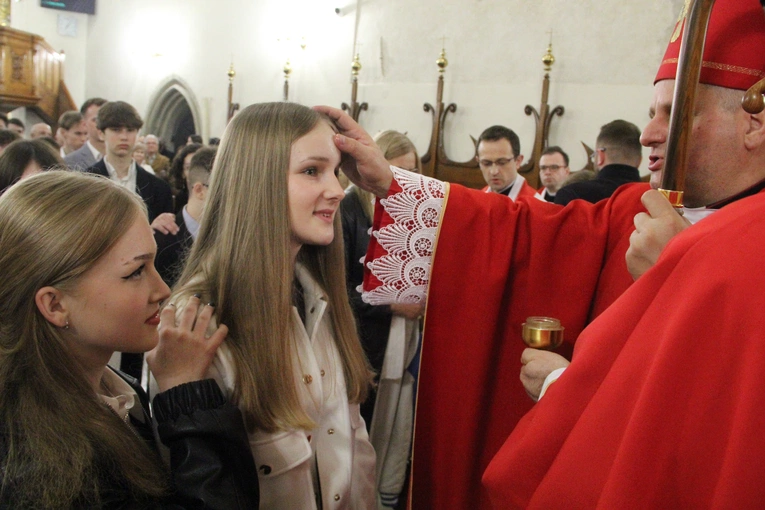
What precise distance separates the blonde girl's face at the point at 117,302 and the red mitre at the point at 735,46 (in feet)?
3.99

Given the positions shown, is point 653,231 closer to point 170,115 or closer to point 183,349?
point 183,349

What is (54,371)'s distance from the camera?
1.16m

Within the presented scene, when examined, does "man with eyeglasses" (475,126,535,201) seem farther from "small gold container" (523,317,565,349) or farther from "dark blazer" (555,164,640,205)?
"small gold container" (523,317,565,349)

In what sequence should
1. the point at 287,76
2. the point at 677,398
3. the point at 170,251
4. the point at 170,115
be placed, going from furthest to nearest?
the point at 170,115 < the point at 287,76 < the point at 170,251 < the point at 677,398

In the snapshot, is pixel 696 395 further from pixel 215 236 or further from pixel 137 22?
pixel 137 22

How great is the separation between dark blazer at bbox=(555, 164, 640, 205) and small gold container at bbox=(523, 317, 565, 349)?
225 centimetres

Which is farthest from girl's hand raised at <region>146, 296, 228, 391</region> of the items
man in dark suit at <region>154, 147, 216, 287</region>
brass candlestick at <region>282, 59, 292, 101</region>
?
brass candlestick at <region>282, 59, 292, 101</region>

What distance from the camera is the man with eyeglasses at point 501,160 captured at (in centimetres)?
454

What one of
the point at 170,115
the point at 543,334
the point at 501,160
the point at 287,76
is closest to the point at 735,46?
the point at 543,334

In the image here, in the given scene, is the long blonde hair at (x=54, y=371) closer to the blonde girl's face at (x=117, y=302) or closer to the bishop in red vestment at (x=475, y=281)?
Result: the blonde girl's face at (x=117, y=302)

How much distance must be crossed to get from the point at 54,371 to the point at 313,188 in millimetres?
694

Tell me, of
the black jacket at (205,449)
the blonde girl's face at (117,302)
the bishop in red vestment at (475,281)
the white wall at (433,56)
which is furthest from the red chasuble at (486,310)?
the white wall at (433,56)

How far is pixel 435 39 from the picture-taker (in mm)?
7891

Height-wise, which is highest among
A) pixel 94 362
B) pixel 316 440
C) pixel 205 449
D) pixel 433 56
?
pixel 433 56
